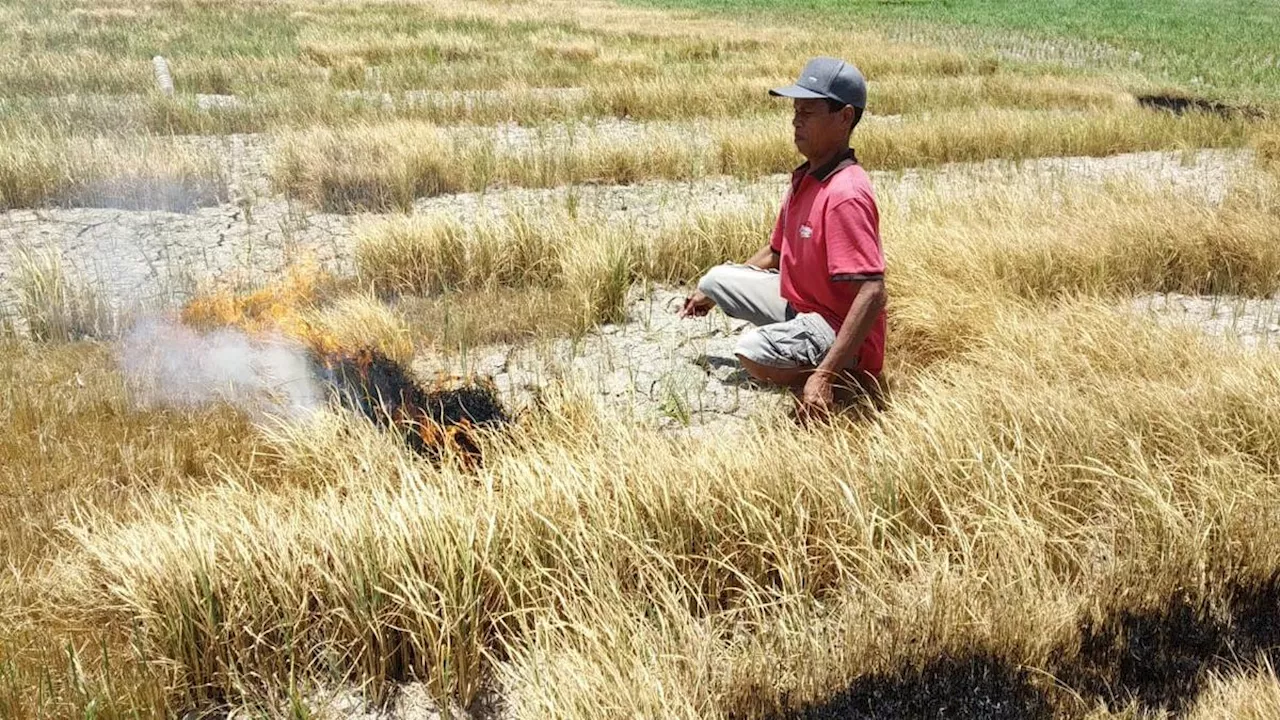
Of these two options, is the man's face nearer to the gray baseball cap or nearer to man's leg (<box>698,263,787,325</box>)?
the gray baseball cap

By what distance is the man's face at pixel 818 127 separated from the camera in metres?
3.14

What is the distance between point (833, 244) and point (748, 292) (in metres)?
0.91

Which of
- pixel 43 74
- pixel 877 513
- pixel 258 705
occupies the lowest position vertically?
pixel 258 705

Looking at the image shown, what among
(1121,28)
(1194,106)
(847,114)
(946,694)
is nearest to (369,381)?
(847,114)

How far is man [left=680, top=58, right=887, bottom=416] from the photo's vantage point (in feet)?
10.0

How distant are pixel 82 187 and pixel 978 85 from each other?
11852 mm

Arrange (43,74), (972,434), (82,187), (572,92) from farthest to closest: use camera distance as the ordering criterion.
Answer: (572,92)
(43,74)
(82,187)
(972,434)

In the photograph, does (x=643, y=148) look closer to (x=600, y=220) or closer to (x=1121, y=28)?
(x=600, y=220)

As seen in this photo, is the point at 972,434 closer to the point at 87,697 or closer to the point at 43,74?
the point at 87,697

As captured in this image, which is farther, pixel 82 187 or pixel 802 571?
pixel 82 187

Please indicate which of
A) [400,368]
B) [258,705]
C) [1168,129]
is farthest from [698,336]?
[1168,129]

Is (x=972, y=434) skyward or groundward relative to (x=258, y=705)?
skyward

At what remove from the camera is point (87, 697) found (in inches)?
77.4

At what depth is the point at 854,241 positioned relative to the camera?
306cm
